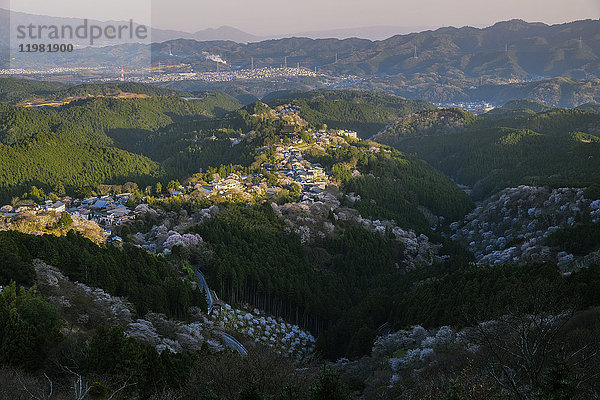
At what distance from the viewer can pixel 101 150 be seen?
12256 cm

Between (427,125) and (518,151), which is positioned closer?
(518,151)

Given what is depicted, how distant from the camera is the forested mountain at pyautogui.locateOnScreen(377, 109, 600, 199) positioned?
320 ft

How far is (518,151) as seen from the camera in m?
125

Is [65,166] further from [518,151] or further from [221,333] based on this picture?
[518,151]

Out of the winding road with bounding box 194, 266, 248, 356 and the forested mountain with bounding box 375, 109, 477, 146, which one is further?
the forested mountain with bounding box 375, 109, 477, 146

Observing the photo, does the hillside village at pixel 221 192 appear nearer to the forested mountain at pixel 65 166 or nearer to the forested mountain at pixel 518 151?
the forested mountain at pixel 65 166

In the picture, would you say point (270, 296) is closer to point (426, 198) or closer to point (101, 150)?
point (426, 198)

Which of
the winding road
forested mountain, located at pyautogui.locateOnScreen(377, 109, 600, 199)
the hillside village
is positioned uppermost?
forested mountain, located at pyautogui.locateOnScreen(377, 109, 600, 199)

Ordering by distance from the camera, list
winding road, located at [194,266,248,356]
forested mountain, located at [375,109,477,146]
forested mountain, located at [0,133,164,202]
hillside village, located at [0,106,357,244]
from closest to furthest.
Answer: winding road, located at [194,266,248,356] < hillside village, located at [0,106,357,244] < forested mountain, located at [0,133,164,202] < forested mountain, located at [375,109,477,146]

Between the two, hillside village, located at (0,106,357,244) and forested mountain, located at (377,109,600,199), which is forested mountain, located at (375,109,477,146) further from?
hillside village, located at (0,106,357,244)

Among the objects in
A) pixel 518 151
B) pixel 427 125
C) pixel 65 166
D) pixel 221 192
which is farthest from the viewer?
pixel 427 125

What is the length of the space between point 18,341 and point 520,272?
123 feet

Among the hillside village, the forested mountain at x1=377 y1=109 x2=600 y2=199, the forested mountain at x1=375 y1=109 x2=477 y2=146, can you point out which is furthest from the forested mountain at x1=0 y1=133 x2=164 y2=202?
the forested mountain at x1=375 y1=109 x2=477 y2=146

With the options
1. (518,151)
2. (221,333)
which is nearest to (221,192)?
(221,333)
